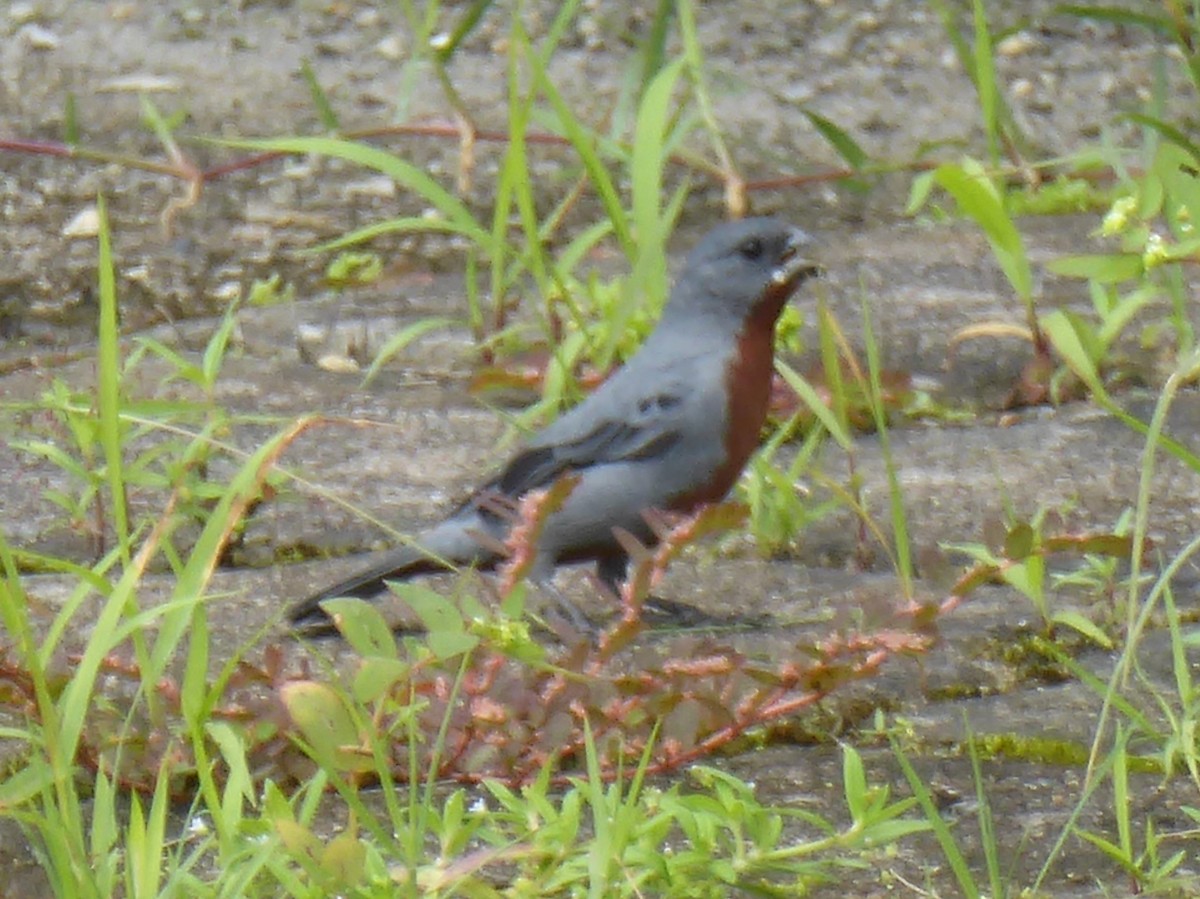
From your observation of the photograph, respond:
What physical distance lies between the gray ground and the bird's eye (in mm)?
153

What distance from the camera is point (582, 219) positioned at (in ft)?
13.7

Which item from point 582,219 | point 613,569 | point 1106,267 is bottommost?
point 613,569

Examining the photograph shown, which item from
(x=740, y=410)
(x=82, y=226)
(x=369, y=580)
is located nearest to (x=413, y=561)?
(x=369, y=580)

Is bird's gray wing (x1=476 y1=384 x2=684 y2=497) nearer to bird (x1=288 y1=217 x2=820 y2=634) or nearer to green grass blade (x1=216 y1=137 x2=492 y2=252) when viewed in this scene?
bird (x1=288 y1=217 x2=820 y2=634)

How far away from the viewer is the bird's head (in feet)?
10.6

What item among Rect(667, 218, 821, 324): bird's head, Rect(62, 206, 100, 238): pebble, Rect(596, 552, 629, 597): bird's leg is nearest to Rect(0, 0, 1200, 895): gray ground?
Rect(62, 206, 100, 238): pebble

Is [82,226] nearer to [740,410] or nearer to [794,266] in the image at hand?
[794,266]

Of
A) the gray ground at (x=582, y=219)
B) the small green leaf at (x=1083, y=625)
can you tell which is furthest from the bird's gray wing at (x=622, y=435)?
the small green leaf at (x=1083, y=625)

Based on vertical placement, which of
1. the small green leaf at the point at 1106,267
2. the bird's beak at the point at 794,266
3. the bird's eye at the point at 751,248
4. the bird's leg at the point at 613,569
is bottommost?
the bird's leg at the point at 613,569

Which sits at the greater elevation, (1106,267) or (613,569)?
(1106,267)

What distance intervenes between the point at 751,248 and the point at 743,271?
4cm

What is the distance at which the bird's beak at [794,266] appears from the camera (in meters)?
3.28

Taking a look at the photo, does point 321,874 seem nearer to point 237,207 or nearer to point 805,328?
point 805,328

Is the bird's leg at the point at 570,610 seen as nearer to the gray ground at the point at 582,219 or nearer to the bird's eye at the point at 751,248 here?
the gray ground at the point at 582,219
